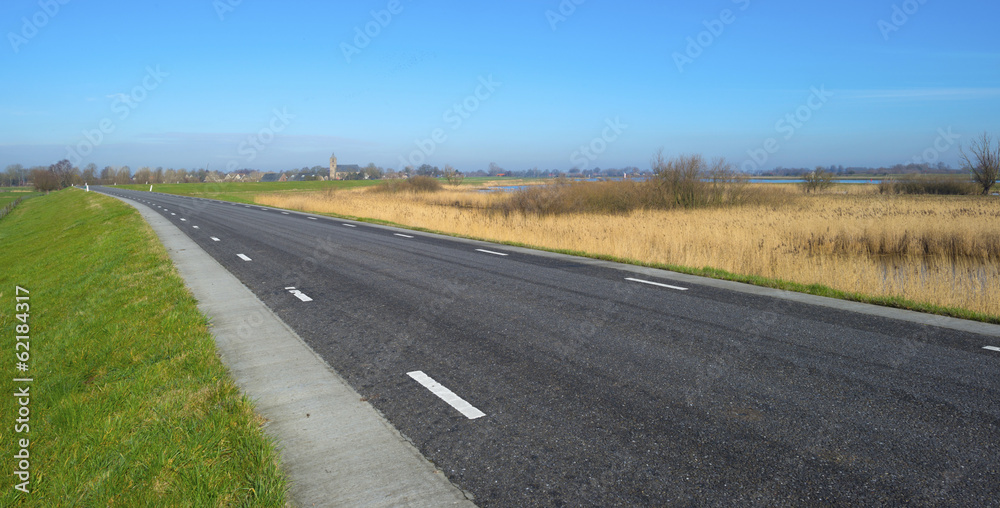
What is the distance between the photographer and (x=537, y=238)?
18.1m

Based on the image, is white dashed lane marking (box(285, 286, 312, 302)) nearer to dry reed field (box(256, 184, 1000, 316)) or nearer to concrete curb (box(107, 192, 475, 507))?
concrete curb (box(107, 192, 475, 507))

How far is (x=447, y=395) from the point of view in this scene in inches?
191

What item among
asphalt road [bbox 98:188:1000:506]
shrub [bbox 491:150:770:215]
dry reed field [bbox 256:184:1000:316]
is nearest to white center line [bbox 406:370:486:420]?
asphalt road [bbox 98:188:1000:506]

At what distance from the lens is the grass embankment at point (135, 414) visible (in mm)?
3447

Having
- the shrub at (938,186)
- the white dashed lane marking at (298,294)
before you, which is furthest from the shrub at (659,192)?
the white dashed lane marking at (298,294)

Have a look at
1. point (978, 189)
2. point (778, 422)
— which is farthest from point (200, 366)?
point (978, 189)

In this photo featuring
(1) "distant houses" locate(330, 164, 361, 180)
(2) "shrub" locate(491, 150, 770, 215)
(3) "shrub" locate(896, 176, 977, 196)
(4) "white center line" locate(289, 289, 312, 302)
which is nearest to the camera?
(4) "white center line" locate(289, 289, 312, 302)

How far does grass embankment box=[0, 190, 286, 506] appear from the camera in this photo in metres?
3.45

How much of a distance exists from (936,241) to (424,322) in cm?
1776

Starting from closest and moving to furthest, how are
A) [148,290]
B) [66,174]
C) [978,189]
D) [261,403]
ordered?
[261,403]
[148,290]
[978,189]
[66,174]

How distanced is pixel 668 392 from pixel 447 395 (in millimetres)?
1855

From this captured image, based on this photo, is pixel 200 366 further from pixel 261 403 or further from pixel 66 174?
pixel 66 174

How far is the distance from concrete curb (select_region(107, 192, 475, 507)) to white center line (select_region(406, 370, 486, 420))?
57 centimetres

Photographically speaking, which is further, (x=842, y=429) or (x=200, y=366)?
(x=200, y=366)
